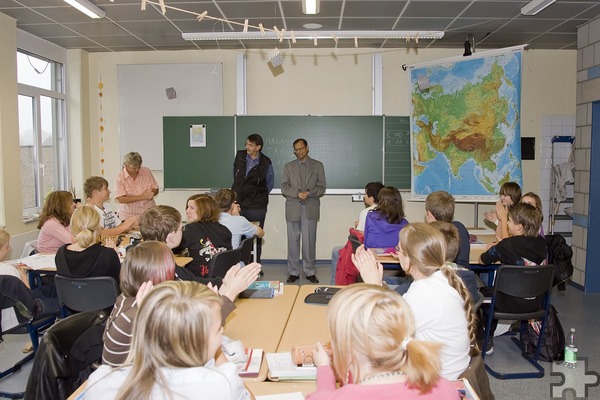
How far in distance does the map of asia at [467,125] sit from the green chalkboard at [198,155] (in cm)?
249

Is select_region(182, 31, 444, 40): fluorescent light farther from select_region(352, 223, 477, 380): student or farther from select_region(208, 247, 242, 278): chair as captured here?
select_region(352, 223, 477, 380): student

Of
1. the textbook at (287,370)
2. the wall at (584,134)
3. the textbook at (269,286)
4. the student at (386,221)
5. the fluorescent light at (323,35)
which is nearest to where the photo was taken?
the textbook at (287,370)

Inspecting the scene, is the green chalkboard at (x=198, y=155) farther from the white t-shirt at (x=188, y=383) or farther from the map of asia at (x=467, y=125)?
the white t-shirt at (x=188, y=383)

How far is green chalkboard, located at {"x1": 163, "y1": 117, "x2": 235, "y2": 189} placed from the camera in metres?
7.25

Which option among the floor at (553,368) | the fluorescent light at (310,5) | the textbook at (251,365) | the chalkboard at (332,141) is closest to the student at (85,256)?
the floor at (553,368)

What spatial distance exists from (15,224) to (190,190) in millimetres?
2280

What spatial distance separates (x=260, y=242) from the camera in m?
7.30

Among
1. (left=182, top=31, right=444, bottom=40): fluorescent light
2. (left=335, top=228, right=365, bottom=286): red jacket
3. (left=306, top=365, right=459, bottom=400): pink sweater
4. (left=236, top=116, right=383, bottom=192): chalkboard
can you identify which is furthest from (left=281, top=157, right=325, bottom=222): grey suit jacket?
(left=306, top=365, right=459, bottom=400): pink sweater

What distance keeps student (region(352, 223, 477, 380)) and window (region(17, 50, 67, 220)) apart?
5.18 metres

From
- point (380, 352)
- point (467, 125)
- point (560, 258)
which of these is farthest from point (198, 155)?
point (380, 352)

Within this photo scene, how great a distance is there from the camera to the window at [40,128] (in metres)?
6.29

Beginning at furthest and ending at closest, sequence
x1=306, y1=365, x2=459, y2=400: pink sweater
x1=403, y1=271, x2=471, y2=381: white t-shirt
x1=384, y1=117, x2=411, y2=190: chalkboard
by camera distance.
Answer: x1=384, y1=117, x2=411, y2=190: chalkboard → x1=403, y1=271, x2=471, y2=381: white t-shirt → x1=306, y1=365, x2=459, y2=400: pink sweater

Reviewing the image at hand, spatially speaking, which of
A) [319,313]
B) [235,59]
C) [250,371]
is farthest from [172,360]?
[235,59]

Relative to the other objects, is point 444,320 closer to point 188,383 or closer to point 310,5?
point 188,383
